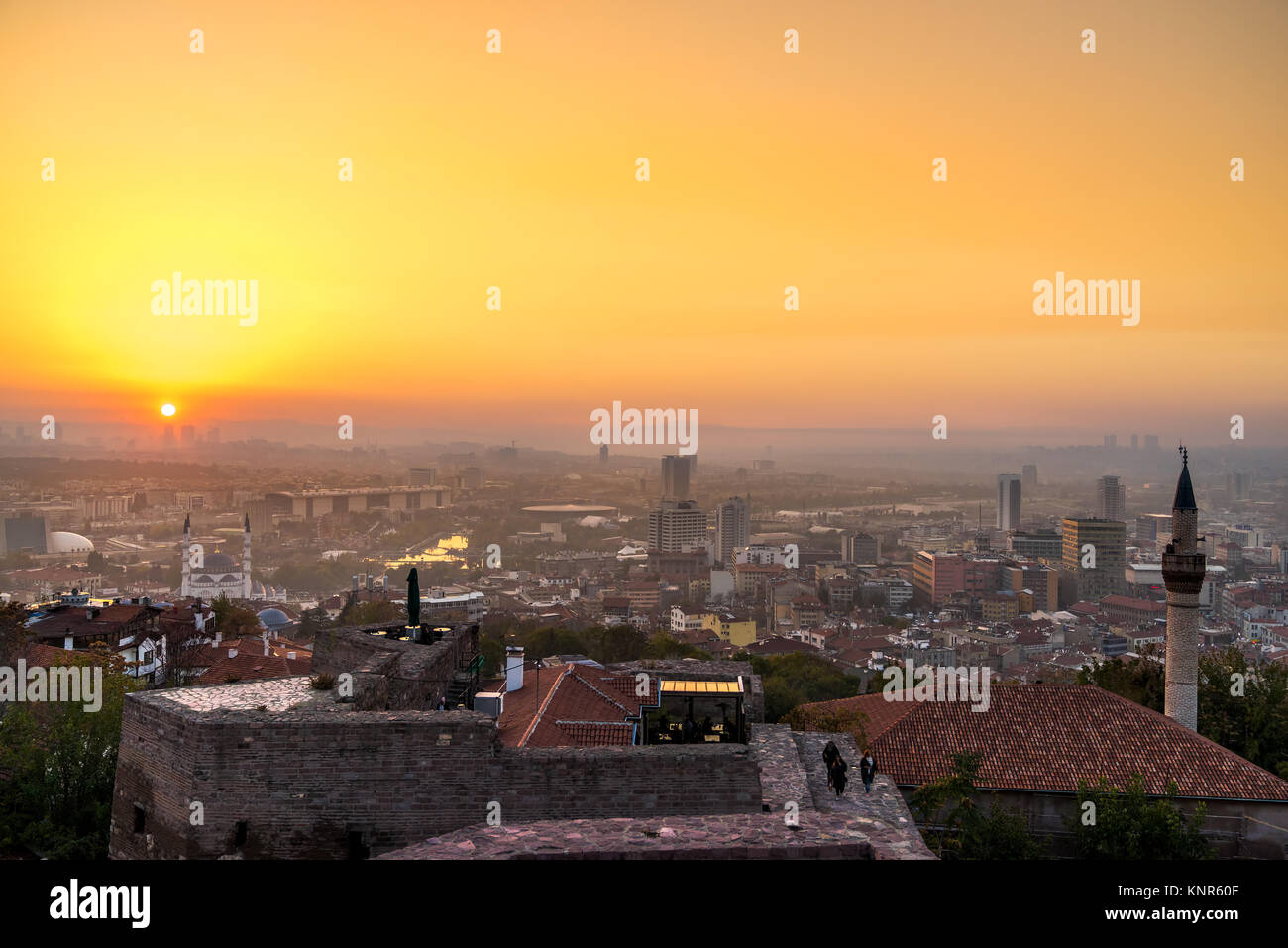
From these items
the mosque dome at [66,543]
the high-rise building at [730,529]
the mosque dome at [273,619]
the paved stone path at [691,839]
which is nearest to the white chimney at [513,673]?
the paved stone path at [691,839]

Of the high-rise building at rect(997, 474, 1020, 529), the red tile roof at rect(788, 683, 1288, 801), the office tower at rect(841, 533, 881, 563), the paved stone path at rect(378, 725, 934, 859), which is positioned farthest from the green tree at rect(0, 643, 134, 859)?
the high-rise building at rect(997, 474, 1020, 529)

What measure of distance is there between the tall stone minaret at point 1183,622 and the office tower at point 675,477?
4018 inches

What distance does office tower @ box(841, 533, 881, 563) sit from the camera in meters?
118

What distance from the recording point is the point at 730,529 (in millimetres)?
124875

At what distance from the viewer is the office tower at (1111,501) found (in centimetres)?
10644

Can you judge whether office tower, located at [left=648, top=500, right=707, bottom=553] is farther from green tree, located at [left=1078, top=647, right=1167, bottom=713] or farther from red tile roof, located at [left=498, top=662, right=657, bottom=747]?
red tile roof, located at [left=498, top=662, right=657, bottom=747]

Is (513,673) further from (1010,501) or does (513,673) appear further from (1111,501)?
(1010,501)

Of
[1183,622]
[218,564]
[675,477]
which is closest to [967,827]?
[1183,622]

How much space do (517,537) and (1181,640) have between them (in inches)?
4068

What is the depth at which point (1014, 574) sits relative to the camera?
9206 centimetres

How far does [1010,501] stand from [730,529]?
39.9 metres

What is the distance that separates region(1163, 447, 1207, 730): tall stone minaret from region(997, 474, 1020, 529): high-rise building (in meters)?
107
